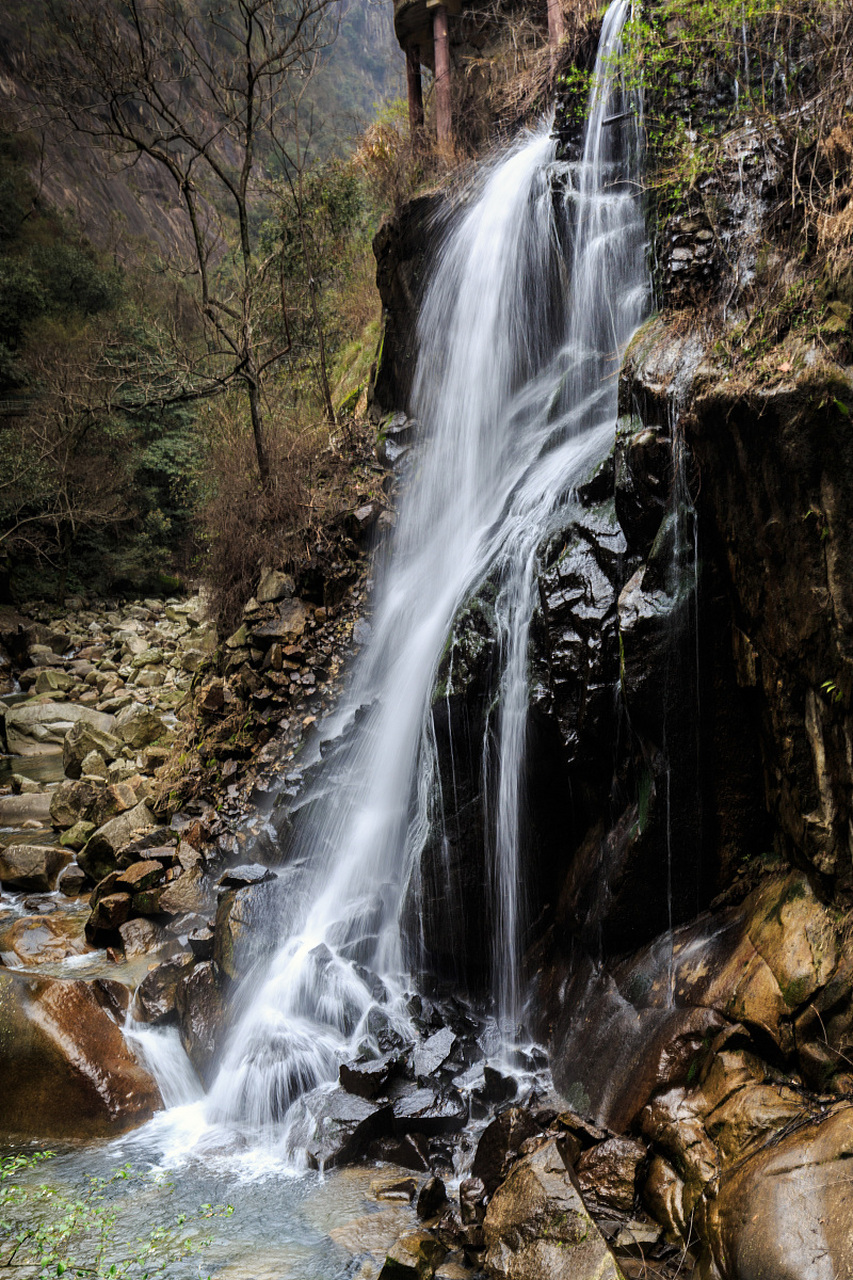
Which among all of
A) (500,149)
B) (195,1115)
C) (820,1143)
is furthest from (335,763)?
(500,149)

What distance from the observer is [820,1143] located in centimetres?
308

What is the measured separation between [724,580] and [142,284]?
26.4 metres

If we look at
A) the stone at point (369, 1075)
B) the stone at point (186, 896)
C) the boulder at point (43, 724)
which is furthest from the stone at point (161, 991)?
the boulder at point (43, 724)

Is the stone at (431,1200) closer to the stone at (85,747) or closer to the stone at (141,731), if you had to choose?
the stone at (85,747)

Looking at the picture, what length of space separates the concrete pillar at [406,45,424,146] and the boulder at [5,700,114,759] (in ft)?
35.0

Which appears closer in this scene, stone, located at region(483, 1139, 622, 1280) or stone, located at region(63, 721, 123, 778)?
stone, located at region(483, 1139, 622, 1280)

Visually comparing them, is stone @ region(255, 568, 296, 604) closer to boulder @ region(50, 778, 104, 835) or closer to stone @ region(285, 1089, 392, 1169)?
boulder @ region(50, 778, 104, 835)

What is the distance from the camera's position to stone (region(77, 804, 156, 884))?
773 cm

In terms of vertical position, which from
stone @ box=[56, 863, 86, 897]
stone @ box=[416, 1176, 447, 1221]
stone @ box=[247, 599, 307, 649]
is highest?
stone @ box=[247, 599, 307, 649]

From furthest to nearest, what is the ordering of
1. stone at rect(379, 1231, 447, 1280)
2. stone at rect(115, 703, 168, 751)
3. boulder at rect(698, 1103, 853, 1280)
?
1. stone at rect(115, 703, 168, 751)
2. stone at rect(379, 1231, 447, 1280)
3. boulder at rect(698, 1103, 853, 1280)

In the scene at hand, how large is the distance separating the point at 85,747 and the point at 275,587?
3492mm

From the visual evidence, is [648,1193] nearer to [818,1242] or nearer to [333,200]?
[818,1242]

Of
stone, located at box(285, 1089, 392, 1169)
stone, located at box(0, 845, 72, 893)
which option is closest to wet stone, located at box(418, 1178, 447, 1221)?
stone, located at box(285, 1089, 392, 1169)

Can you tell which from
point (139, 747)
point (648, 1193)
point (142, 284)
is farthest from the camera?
point (142, 284)
